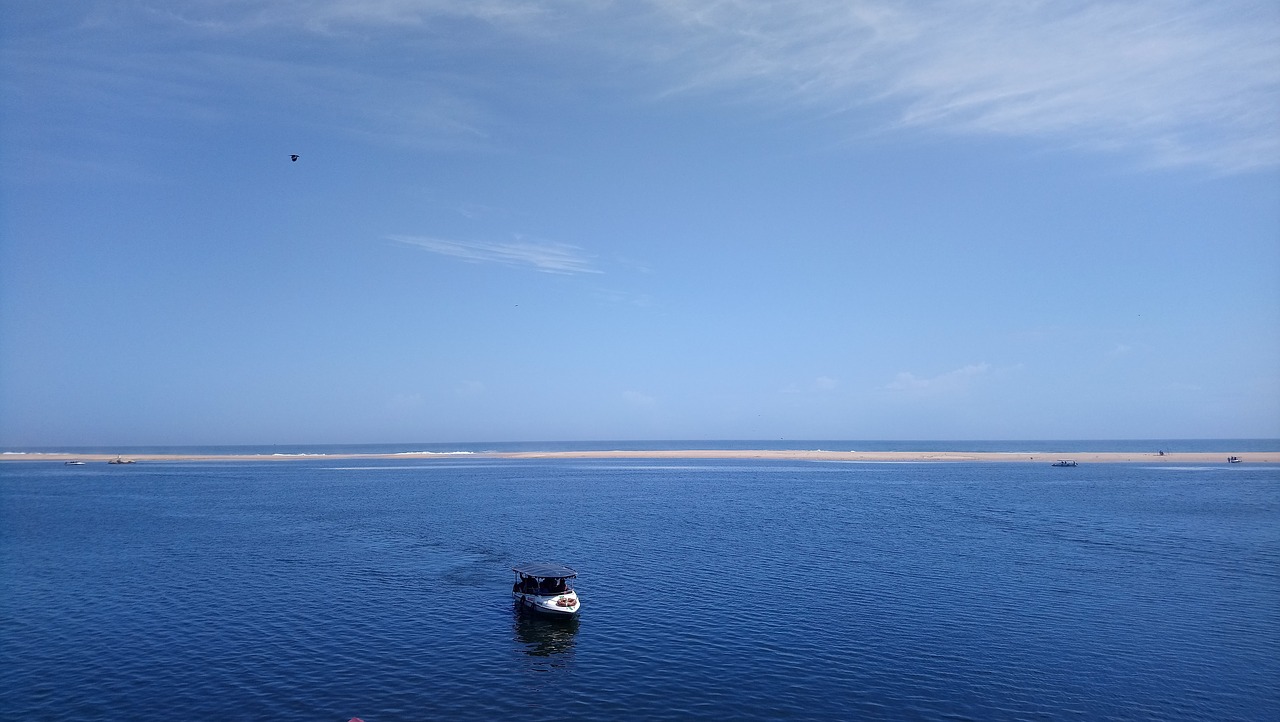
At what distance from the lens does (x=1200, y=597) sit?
57062 mm

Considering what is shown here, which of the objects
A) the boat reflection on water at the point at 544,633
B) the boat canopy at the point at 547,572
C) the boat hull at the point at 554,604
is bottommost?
the boat reflection on water at the point at 544,633

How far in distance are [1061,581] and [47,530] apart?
123 meters

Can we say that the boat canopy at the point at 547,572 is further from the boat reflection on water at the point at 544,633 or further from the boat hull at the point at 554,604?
the boat reflection on water at the point at 544,633

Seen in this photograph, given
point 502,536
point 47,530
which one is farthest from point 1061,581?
point 47,530

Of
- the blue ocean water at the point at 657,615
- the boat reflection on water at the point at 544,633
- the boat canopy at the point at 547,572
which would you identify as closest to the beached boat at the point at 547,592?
the boat canopy at the point at 547,572

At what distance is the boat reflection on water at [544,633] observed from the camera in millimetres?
46875

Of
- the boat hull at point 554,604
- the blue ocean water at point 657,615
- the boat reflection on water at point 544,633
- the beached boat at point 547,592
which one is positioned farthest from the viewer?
the beached boat at point 547,592

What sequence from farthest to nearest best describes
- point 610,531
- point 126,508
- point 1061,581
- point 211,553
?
point 126,508 < point 610,531 < point 211,553 < point 1061,581

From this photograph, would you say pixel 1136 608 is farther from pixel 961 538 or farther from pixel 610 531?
pixel 610 531

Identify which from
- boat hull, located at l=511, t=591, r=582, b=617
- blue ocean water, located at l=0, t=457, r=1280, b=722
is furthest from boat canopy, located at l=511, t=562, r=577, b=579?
blue ocean water, located at l=0, t=457, r=1280, b=722

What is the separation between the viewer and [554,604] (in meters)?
52.6

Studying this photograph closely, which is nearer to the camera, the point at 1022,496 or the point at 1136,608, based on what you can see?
the point at 1136,608

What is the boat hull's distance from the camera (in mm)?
52625

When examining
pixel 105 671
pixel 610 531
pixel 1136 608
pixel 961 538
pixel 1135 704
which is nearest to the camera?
pixel 1135 704
